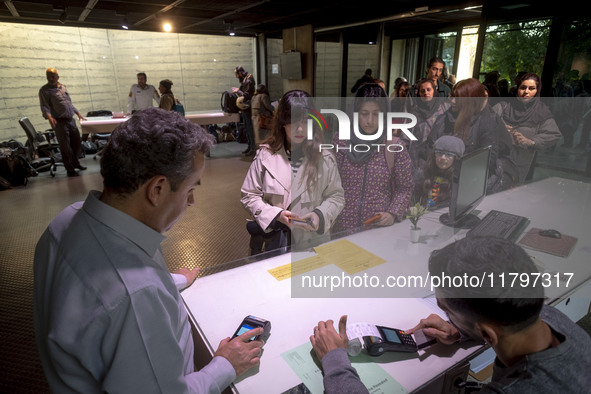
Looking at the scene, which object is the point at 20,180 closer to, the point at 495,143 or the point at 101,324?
the point at 101,324

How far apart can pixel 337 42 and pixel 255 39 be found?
87.1 inches

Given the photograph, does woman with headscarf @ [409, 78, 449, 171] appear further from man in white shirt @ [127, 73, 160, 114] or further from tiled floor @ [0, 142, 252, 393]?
man in white shirt @ [127, 73, 160, 114]

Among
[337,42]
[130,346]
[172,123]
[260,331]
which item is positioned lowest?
[260,331]

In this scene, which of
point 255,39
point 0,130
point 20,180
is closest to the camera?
point 20,180

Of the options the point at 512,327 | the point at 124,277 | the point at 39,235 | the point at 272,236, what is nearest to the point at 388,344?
the point at 512,327

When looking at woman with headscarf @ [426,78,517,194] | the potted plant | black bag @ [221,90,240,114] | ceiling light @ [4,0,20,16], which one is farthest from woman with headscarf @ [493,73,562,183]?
ceiling light @ [4,0,20,16]

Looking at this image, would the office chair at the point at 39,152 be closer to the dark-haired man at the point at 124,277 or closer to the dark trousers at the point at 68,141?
the dark trousers at the point at 68,141

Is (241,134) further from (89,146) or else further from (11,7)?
(11,7)

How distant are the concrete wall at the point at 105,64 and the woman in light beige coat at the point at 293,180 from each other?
6.94 metres

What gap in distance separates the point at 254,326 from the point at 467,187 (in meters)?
1.28

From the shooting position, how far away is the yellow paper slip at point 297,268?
1.46 metres

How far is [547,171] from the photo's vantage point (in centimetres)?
480

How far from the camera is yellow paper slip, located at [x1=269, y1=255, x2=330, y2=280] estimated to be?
1462 millimetres

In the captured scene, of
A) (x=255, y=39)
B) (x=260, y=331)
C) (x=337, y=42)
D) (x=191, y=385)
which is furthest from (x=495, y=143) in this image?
(x=255, y=39)
